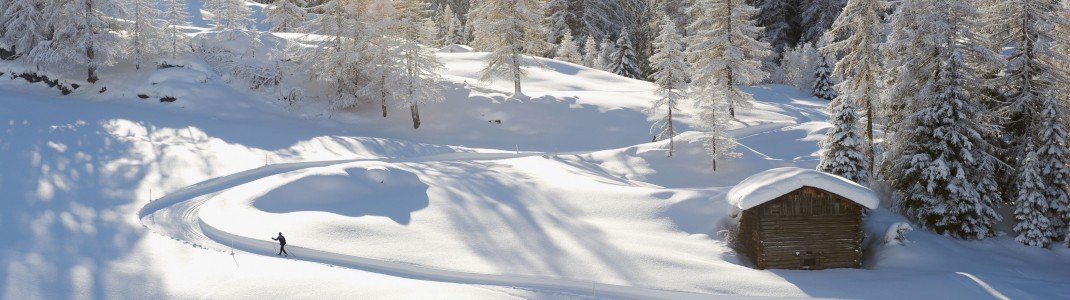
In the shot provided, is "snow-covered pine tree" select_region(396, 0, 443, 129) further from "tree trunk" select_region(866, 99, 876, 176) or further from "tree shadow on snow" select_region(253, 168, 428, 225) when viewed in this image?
"tree trunk" select_region(866, 99, 876, 176)

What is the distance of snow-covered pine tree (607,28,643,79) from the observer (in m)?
63.3

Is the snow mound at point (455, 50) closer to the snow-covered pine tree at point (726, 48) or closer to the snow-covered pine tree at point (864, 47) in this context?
Result: the snow-covered pine tree at point (726, 48)

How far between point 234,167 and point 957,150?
28.6m

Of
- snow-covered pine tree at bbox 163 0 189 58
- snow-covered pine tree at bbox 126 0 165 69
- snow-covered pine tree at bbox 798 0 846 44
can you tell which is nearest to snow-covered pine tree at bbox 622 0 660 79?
snow-covered pine tree at bbox 798 0 846 44

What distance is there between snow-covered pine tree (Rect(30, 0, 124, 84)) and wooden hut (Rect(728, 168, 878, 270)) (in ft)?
124

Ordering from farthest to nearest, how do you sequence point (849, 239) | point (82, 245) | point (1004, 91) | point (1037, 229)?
1. point (1004, 91)
2. point (1037, 229)
3. point (849, 239)
4. point (82, 245)

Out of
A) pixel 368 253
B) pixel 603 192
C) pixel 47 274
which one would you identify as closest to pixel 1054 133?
pixel 603 192

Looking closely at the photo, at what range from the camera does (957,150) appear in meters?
24.9

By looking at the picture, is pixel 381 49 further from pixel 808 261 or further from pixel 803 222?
pixel 808 261

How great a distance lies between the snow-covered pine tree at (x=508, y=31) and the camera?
43312 millimetres

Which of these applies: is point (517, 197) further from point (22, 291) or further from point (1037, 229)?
point (1037, 229)

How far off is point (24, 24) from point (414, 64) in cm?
2420

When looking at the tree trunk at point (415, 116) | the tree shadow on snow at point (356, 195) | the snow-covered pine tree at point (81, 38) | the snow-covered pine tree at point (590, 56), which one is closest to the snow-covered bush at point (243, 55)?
the snow-covered pine tree at point (81, 38)

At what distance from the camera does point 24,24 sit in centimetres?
4175
